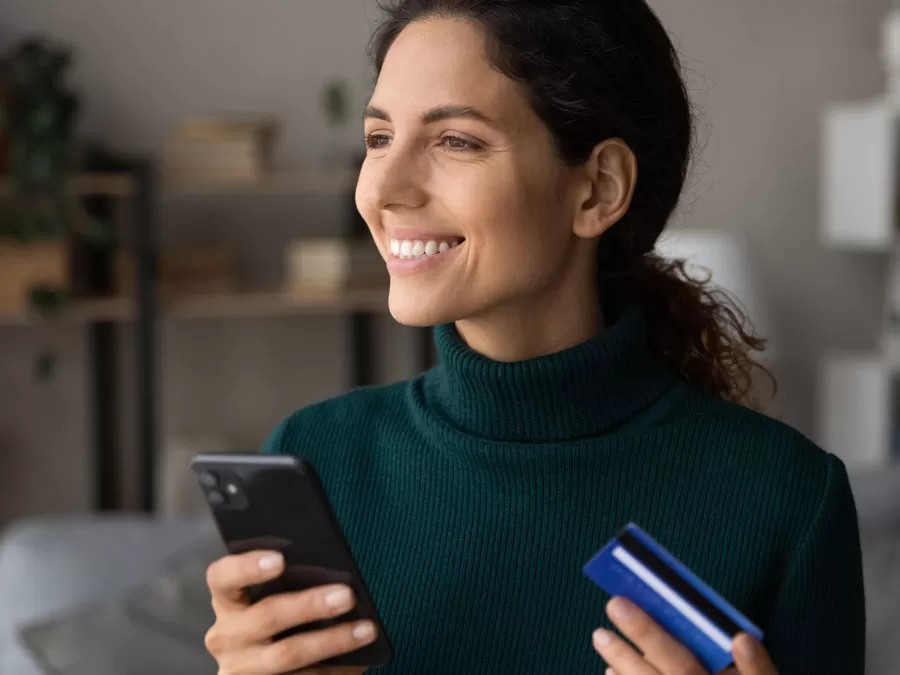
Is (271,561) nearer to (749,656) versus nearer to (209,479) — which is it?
(209,479)

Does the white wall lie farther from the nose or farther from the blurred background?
the nose

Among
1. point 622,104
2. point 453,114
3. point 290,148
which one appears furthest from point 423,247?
point 290,148

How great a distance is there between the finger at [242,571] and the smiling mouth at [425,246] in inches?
10.3

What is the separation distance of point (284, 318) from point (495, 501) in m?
3.07

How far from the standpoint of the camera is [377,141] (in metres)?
1.05

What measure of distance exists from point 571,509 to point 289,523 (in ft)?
0.86

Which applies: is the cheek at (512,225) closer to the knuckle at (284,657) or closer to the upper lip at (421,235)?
the upper lip at (421,235)

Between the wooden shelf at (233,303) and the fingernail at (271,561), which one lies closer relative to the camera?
the fingernail at (271,561)

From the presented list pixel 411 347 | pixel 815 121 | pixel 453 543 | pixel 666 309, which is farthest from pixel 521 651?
pixel 815 121

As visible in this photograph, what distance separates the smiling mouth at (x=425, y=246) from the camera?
3.28 feet

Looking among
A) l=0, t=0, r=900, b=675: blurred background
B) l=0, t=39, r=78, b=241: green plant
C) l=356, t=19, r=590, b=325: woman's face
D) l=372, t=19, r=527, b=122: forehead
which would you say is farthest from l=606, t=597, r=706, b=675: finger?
l=0, t=39, r=78, b=241: green plant

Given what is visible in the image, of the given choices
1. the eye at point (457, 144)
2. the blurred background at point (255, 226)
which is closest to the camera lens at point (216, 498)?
the eye at point (457, 144)

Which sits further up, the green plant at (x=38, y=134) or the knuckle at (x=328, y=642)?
the green plant at (x=38, y=134)

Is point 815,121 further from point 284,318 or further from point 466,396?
point 466,396
